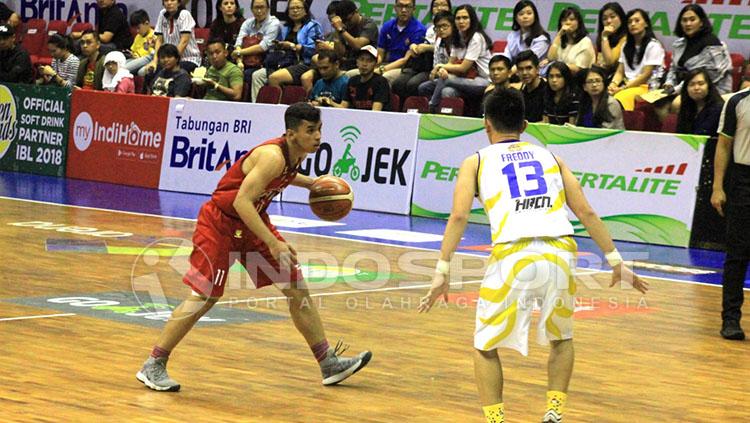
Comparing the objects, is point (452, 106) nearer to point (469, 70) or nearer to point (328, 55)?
point (469, 70)

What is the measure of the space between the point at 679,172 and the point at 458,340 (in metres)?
6.88

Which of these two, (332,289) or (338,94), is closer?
(332,289)

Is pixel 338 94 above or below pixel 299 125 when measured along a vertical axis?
below

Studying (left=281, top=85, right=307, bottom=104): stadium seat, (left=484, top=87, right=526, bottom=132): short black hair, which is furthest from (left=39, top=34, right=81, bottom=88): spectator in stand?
(left=484, top=87, right=526, bottom=132): short black hair

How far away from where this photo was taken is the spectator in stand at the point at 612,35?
1702cm

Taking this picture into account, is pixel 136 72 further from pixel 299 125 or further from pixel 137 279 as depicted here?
pixel 299 125

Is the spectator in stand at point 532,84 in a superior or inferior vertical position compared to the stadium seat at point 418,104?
superior

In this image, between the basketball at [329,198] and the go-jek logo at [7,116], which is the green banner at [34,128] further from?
the basketball at [329,198]

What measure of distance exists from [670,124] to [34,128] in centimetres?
1102

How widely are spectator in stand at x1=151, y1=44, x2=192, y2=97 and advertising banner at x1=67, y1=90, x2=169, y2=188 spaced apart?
323 millimetres

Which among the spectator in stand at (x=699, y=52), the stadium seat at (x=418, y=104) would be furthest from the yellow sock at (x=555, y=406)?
the stadium seat at (x=418, y=104)

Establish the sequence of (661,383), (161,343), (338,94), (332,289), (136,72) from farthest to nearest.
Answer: (136,72), (338,94), (332,289), (661,383), (161,343)

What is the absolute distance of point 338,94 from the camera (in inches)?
720

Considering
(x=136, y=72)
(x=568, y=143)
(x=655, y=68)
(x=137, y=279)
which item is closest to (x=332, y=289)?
(x=137, y=279)
